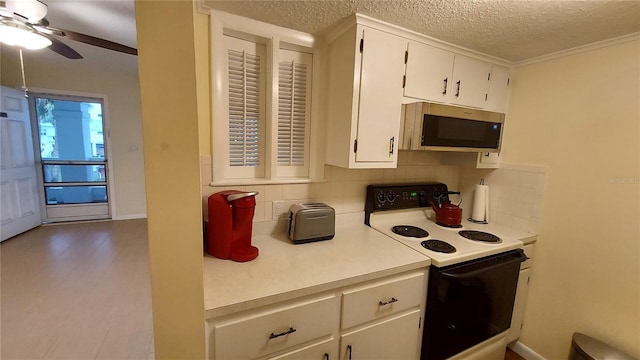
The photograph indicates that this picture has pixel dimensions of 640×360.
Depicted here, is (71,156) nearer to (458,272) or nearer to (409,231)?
(409,231)

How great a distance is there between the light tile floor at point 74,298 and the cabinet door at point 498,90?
2863 millimetres

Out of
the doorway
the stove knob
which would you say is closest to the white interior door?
the doorway

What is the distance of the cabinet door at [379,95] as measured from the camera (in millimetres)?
1386

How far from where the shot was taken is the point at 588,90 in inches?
59.9

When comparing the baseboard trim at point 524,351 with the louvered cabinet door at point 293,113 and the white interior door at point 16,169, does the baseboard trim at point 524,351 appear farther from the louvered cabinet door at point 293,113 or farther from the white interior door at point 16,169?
the white interior door at point 16,169

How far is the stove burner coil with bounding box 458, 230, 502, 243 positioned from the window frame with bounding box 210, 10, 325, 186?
1.01 metres

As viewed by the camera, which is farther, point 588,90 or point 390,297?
point 588,90

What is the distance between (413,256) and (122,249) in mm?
3532

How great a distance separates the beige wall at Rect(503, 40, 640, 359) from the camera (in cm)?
139

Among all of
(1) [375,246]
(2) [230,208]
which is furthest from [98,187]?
(1) [375,246]

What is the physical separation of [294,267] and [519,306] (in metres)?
1.70

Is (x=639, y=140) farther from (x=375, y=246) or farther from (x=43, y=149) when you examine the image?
(x=43, y=149)

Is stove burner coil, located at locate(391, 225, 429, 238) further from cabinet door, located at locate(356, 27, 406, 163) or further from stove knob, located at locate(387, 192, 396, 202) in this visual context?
cabinet door, located at locate(356, 27, 406, 163)

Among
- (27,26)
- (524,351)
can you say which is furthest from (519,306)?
(27,26)
